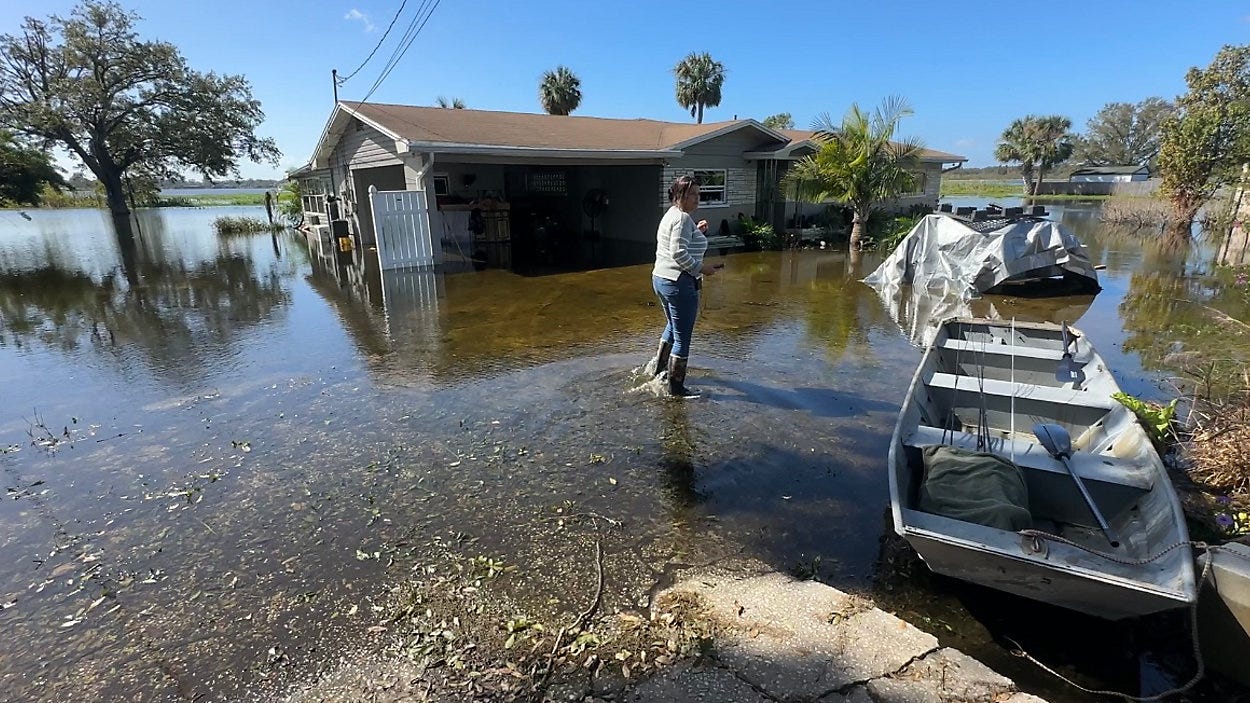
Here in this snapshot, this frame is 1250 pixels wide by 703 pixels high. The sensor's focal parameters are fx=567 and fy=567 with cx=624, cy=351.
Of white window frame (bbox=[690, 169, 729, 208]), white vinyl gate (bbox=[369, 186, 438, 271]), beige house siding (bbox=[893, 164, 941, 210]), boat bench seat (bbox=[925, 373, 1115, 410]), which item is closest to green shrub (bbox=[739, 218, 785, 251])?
white window frame (bbox=[690, 169, 729, 208])

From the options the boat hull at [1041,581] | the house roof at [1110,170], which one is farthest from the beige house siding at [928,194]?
the house roof at [1110,170]

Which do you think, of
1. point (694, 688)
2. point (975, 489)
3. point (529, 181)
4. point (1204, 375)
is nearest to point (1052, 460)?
point (975, 489)

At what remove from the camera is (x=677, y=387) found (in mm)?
5188

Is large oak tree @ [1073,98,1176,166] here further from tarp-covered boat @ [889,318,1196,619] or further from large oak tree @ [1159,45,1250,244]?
tarp-covered boat @ [889,318,1196,619]

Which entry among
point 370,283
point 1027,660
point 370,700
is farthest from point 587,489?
point 370,283

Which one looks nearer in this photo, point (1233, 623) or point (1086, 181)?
point (1233, 623)

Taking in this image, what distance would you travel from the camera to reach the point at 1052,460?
3057 mm

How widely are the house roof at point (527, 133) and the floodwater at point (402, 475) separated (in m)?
4.35

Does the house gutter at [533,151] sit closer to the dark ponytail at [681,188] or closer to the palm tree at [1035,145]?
the dark ponytail at [681,188]

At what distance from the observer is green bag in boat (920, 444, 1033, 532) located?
256 centimetres

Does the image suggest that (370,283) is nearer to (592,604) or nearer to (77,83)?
(592,604)

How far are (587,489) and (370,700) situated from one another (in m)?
1.72

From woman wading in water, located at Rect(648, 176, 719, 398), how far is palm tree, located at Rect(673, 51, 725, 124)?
34.5 metres

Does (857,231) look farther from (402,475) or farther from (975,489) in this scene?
(402,475)
